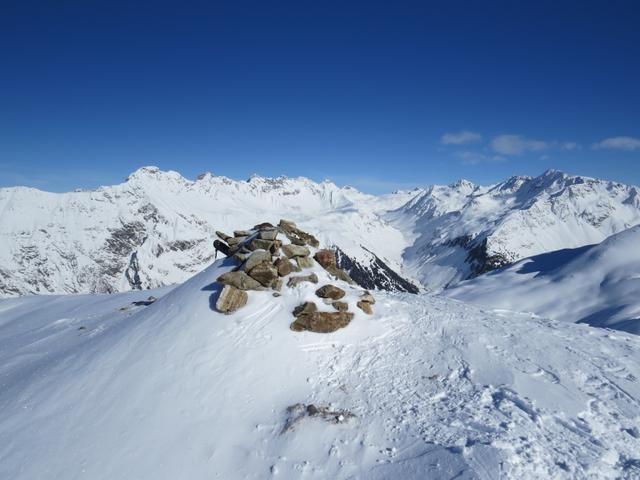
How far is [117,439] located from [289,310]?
7.98m

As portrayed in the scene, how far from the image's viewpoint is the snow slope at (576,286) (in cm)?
4150

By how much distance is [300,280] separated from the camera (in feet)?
60.7

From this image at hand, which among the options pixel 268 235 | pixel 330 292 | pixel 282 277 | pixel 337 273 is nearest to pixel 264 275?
pixel 282 277

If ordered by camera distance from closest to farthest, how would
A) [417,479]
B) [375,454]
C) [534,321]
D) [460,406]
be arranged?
1. [417,479]
2. [375,454]
3. [460,406]
4. [534,321]

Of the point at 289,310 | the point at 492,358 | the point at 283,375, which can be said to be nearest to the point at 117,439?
the point at 283,375

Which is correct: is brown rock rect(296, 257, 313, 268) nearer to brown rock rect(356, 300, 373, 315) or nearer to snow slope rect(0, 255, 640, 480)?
snow slope rect(0, 255, 640, 480)

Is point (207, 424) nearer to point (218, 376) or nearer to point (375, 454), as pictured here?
point (218, 376)

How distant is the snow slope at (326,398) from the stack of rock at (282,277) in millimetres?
516

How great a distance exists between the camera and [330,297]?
17781 mm

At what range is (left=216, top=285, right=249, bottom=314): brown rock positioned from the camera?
16.7 metres

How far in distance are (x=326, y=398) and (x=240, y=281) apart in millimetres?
7754

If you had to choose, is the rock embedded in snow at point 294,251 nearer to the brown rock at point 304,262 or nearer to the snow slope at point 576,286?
the brown rock at point 304,262

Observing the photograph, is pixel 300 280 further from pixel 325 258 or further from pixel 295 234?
pixel 295 234

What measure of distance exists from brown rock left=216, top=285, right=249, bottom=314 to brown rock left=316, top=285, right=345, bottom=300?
11.9 ft
